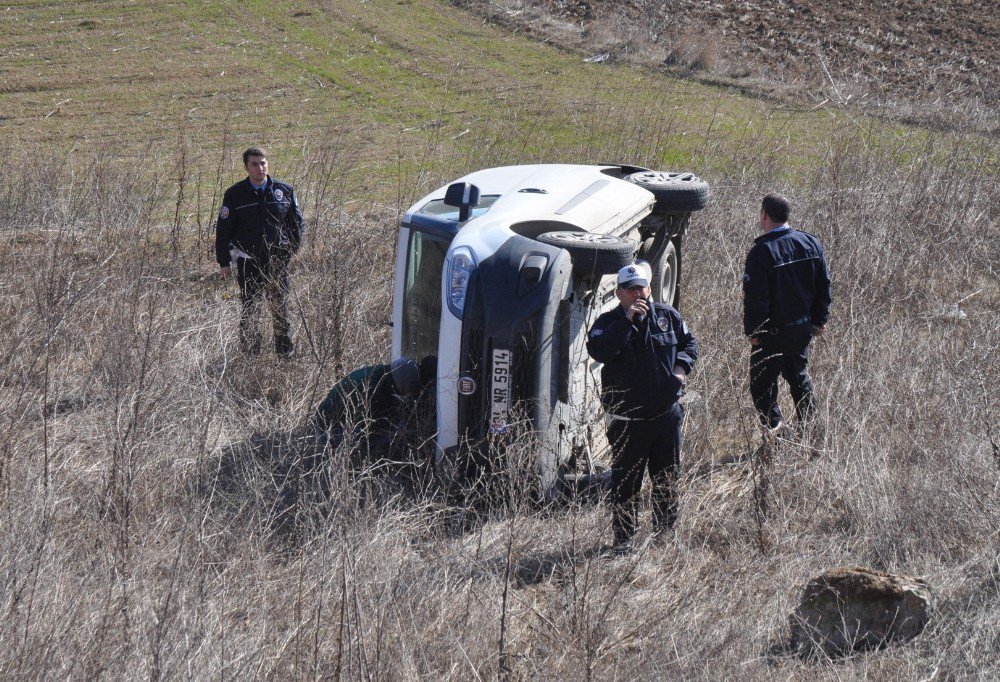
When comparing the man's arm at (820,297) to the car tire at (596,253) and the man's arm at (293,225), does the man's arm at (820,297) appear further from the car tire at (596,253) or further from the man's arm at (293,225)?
the man's arm at (293,225)

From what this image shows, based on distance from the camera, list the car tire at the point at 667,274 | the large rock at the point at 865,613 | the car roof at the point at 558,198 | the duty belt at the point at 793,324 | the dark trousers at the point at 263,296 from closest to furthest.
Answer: the large rock at the point at 865,613, the car roof at the point at 558,198, the duty belt at the point at 793,324, the car tire at the point at 667,274, the dark trousers at the point at 263,296

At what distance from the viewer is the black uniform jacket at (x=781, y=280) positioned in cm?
592

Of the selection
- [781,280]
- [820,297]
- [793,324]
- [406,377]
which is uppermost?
[781,280]

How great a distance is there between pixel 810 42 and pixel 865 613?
18233 millimetres

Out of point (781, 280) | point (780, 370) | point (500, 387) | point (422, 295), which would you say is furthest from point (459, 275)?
point (780, 370)

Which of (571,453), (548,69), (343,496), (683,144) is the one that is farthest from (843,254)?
(548,69)

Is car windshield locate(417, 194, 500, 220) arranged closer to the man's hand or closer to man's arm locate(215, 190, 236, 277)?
the man's hand

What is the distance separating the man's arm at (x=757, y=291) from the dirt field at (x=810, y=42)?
921 cm

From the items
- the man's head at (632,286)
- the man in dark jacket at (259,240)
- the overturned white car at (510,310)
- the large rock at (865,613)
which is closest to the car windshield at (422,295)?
the overturned white car at (510,310)

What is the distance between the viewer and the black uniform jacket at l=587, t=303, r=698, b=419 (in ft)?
16.0

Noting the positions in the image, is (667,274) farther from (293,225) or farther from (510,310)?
(293,225)

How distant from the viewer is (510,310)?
5.07 m

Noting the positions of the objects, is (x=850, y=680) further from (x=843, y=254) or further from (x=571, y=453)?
(x=843, y=254)

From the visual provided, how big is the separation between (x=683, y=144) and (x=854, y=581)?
9.00m
